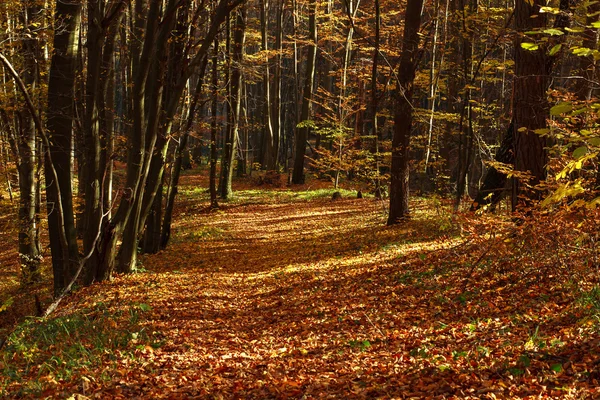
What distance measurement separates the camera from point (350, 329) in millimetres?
6980

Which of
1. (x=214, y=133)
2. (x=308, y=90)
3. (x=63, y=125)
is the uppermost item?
(x=308, y=90)

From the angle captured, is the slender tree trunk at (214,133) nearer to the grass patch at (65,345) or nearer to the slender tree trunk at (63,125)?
the slender tree trunk at (63,125)

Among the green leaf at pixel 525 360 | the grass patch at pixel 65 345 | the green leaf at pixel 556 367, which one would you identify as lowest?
the grass patch at pixel 65 345

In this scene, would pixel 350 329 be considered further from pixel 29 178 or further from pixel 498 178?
pixel 29 178

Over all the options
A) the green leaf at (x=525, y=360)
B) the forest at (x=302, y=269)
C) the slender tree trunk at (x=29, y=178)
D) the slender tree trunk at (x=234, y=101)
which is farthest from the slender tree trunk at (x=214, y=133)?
the green leaf at (x=525, y=360)

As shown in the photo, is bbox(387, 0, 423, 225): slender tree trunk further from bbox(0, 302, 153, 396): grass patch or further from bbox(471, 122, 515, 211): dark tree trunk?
bbox(0, 302, 153, 396): grass patch

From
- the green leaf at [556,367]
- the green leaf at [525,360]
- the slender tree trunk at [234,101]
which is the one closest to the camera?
the green leaf at [556,367]

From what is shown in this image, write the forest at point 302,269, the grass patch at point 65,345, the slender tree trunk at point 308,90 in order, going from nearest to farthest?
the forest at point 302,269 → the grass patch at point 65,345 → the slender tree trunk at point 308,90

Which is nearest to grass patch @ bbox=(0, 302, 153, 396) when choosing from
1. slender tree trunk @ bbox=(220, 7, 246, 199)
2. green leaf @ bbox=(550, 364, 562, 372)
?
green leaf @ bbox=(550, 364, 562, 372)

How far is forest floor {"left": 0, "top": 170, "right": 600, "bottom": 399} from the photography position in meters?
4.88

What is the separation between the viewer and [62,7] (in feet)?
29.0

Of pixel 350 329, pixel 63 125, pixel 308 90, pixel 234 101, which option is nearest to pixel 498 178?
pixel 350 329

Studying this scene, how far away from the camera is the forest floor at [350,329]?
16.0 feet

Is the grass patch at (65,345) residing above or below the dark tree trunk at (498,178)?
below
